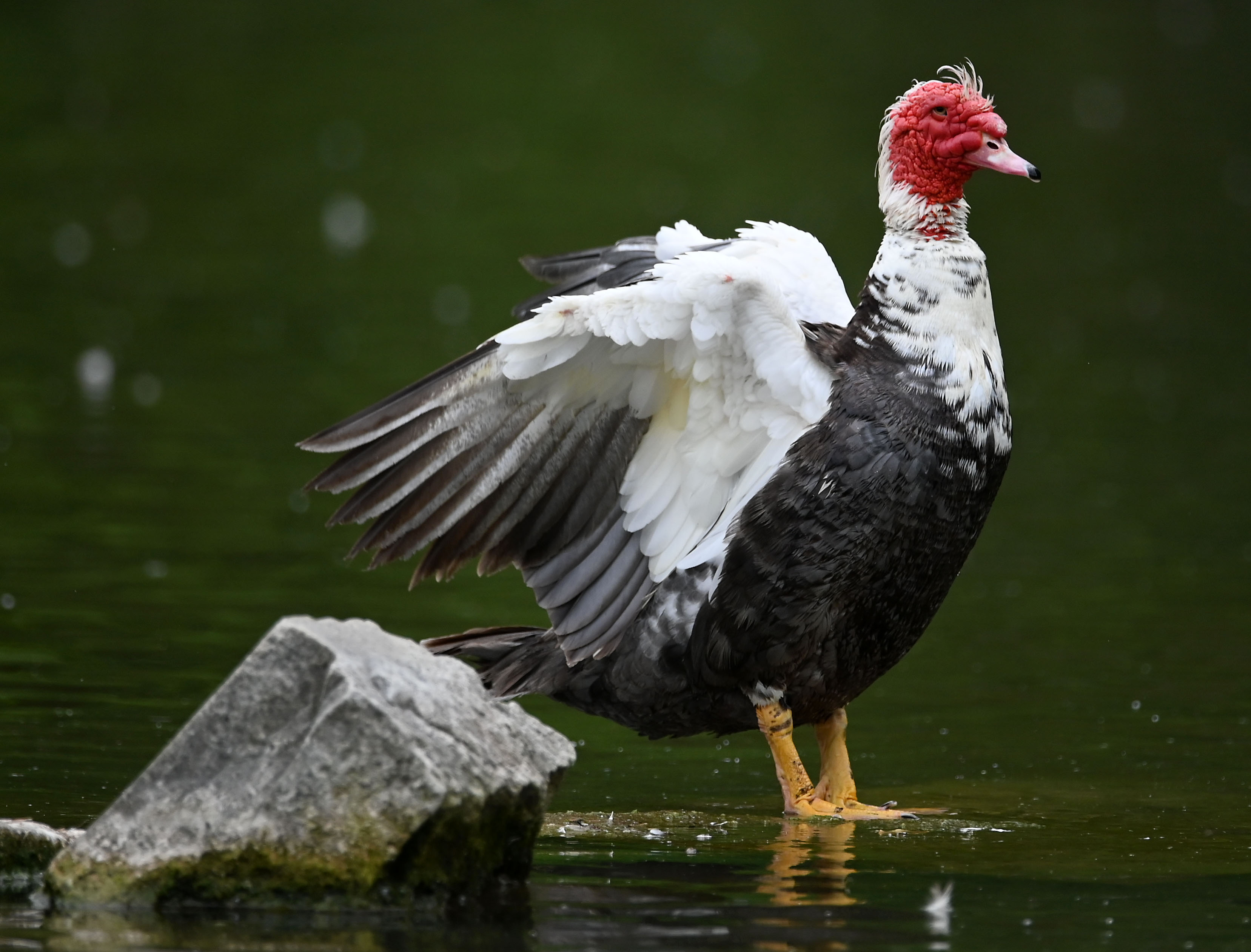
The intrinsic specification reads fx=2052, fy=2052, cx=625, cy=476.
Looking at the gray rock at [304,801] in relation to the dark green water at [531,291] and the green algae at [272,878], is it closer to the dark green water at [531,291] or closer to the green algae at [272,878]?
the green algae at [272,878]

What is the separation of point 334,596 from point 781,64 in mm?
23538

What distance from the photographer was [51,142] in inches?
1005

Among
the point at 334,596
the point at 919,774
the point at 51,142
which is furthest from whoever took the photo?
the point at 51,142

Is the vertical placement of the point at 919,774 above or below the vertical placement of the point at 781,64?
below

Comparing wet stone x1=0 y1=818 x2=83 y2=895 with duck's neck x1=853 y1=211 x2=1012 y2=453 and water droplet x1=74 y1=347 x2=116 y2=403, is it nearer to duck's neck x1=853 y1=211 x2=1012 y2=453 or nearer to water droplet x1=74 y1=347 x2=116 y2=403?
duck's neck x1=853 y1=211 x2=1012 y2=453

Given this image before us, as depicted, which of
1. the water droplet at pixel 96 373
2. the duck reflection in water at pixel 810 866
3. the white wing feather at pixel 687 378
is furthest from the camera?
the water droplet at pixel 96 373

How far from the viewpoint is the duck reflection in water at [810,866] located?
6266 mm

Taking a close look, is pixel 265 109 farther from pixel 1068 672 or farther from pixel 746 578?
pixel 746 578

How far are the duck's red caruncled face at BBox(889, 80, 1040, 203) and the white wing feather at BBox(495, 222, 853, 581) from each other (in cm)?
71

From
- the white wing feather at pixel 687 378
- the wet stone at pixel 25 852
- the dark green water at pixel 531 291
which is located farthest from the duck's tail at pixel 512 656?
the wet stone at pixel 25 852

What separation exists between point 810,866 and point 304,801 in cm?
181

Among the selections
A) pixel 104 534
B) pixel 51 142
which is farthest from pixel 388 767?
pixel 51 142

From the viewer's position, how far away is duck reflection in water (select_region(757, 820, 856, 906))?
20.6 feet

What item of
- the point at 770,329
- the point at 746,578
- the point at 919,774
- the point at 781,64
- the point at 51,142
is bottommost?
the point at 919,774
